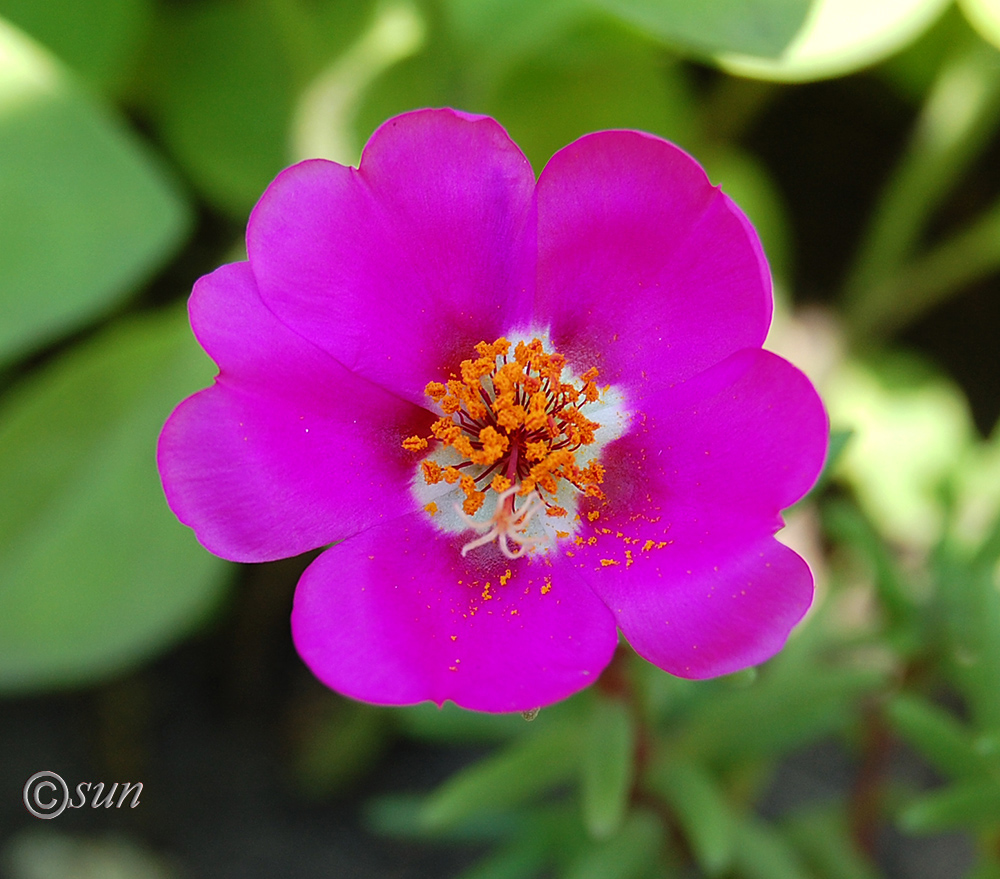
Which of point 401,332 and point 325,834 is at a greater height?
point 401,332

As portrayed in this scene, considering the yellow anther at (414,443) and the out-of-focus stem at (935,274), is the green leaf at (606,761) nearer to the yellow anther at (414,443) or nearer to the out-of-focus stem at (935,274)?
the yellow anther at (414,443)

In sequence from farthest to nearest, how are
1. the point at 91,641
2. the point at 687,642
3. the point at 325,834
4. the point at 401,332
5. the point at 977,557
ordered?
1. the point at 325,834
2. the point at 91,641
3. the point at 977,557
4. the point at 401,332
5. the point at 687,642

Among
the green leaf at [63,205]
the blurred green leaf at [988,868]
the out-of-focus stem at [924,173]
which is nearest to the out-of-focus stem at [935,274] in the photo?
the out-of-focus stem at [924,173]

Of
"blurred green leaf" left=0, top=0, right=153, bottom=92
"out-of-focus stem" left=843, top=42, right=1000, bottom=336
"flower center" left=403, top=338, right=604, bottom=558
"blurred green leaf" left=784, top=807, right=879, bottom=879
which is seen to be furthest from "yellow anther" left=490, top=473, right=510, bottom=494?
"out-of-focus stem" left=843, top=42, right=1000, bottom=336

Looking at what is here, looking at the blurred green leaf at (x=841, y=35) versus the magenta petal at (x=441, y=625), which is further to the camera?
the blurred green leaf at (x=841, y=35)

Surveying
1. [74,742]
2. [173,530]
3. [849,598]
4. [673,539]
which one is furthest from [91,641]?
[849,598]

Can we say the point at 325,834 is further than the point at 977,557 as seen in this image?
Yes

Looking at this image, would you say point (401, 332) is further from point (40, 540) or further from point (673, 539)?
point (40, 540)

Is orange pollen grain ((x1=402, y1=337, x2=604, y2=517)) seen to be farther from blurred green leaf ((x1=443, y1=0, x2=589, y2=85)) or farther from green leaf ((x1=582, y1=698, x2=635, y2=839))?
blurred green leaf ((x1=443, y1=0, x2=589, y2=85))
